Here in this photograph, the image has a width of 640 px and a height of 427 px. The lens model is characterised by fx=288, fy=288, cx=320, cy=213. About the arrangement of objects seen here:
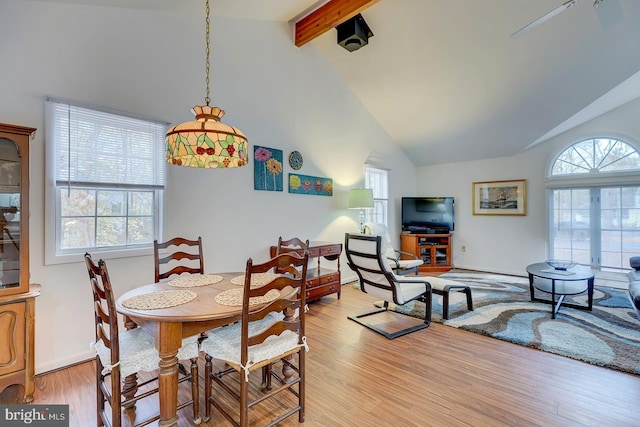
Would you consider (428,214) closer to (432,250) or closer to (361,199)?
(432,250)

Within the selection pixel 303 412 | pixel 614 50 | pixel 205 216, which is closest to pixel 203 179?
pixel 205 216

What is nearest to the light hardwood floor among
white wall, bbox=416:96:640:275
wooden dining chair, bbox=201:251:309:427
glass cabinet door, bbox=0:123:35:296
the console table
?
wooden dining chair, bbox=201:251:309:427

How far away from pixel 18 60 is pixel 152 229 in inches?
63.1

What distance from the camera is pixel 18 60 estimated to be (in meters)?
2.16

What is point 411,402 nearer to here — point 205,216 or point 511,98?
point 205,216

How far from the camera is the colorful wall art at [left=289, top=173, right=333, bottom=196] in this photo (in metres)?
4.18

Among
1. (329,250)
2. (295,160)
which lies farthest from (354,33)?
(329,250)

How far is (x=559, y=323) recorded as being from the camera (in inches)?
125

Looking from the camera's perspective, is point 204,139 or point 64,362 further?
point 64,362

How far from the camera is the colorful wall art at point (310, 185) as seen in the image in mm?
4180

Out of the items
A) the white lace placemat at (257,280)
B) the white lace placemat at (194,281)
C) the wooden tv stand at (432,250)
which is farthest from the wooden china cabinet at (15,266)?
the wooden tv stand at (432,250)

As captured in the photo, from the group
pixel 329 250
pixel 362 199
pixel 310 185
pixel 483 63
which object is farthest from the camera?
pixel 362 199

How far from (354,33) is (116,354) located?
4001mm

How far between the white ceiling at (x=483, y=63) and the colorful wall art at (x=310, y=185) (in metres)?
1.85
